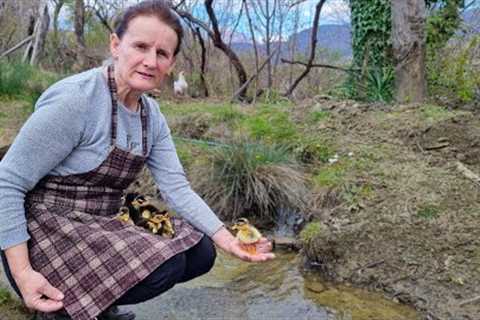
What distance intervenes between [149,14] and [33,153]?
1.80 ft

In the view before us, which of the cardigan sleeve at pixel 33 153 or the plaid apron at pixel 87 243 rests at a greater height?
the cardigan sleeve at pixel 33 153

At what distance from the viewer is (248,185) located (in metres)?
3.77

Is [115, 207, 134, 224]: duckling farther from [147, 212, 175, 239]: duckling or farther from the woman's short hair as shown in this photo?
the woman's short hair

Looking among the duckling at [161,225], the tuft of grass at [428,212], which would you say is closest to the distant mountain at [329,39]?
the tuft of grass at [428,212]

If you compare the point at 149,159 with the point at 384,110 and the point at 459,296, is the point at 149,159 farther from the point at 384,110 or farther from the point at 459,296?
the point at 384,110

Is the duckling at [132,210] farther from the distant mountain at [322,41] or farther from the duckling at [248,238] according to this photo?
the distant mountain at [322,41]

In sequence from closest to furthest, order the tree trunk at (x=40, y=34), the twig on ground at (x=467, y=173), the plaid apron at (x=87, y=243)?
the plaid apron at (x=87, y=243)
the twig on ground at (x=467, y=173)
the tree trunk at (x=40, y=34)

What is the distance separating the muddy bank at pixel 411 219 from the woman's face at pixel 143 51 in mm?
1535

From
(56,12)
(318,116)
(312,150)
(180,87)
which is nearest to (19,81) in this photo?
(180,87)

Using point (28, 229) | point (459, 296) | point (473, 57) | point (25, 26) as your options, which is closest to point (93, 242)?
point (28, 229)

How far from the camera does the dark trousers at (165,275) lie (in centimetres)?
177

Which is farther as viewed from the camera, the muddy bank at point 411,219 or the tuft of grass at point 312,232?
the tuft of grass at point 312,232

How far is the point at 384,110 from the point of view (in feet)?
16.5

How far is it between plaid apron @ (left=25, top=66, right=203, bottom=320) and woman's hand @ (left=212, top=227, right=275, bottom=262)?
22cm
